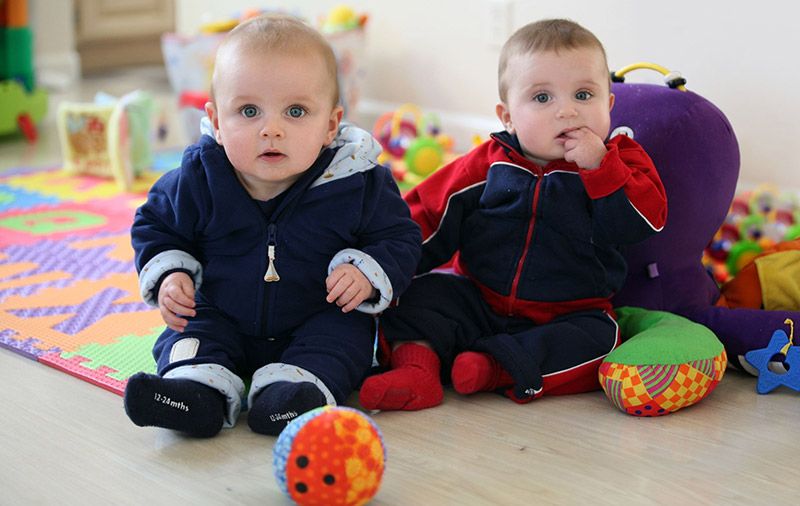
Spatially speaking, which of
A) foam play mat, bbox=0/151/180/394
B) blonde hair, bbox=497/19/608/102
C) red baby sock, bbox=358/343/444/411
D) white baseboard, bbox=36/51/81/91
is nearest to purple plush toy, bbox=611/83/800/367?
blonde hair, bbox=497/19/608/102

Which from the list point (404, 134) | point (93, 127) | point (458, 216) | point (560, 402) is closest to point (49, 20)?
point (93, 127)

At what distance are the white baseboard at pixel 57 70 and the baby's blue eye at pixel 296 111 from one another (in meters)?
2.89

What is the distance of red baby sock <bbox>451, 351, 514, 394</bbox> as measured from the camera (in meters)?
1.29

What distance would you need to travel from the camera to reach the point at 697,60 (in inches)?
79.5

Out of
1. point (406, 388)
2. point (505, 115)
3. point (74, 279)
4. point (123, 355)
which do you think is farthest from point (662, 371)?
point (74, 279)

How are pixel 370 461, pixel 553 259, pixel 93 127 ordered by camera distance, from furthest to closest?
pixel 93 127, pixel 553 259, pixel 370 461

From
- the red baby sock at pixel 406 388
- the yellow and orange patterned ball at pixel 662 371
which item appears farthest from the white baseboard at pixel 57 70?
the yellow and orange patterned ball at pixel 662 371

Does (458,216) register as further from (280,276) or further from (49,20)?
(49,20)

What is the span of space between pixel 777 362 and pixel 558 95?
0.46m

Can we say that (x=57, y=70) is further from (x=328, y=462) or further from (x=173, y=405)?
(x=328, y=462)

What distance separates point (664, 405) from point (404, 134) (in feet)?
4.80

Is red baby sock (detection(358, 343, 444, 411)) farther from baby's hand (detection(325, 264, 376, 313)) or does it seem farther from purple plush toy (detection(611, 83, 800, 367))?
purple plush toy (detection(611, 83, 800, 367))

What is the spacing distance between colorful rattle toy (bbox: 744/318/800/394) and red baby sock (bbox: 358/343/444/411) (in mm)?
426

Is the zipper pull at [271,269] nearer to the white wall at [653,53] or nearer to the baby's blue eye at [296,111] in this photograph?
the baby's blue eye at [296,111]
